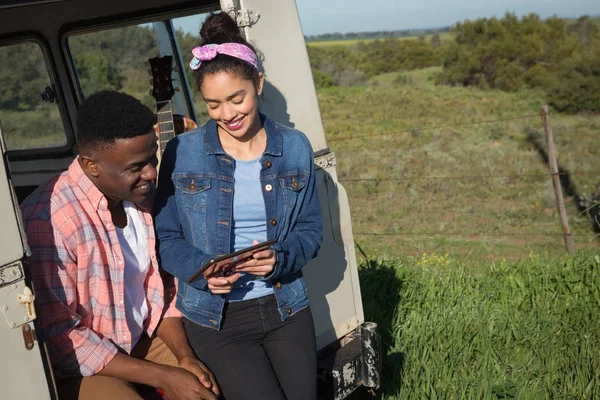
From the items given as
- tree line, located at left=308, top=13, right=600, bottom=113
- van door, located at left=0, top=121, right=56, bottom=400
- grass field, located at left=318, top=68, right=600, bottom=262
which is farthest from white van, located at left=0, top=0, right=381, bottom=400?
tree line, located at left=308, top=13, right=600, bottom=113

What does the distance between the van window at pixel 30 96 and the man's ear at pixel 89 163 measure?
110 inches

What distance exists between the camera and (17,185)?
5520 mm

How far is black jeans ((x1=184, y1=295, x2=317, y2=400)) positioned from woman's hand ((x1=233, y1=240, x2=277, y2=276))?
0.75 feet

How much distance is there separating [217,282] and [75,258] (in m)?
0.48

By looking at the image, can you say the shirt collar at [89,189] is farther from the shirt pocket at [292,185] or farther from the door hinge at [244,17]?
the door hinge at [244,17]

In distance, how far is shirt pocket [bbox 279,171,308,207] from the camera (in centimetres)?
276

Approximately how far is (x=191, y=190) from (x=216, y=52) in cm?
50

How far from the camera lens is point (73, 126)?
5.14m

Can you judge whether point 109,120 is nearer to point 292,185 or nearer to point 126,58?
point 292,185

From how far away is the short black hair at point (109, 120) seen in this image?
98.3 inches

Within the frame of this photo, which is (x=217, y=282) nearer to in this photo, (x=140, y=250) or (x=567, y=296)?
(x=140, y=250)

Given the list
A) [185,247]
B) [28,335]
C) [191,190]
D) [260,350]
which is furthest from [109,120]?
[260,350]

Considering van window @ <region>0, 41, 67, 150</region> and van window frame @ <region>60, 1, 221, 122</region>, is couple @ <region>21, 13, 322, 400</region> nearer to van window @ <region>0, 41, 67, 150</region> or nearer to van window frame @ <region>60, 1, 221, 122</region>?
van window frame @ <region>60, 1, 221, 122</region>

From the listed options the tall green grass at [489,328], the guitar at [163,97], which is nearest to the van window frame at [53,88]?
the guitar at [163,97]
